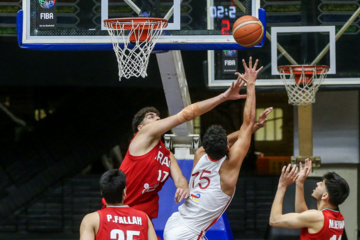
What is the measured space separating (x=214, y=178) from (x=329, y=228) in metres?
0.98

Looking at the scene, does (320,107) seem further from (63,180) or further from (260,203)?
(63,180)

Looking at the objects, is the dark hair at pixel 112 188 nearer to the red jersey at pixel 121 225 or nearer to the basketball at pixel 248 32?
the red jersey at pixel 121 225

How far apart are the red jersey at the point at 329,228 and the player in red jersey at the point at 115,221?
1109mm

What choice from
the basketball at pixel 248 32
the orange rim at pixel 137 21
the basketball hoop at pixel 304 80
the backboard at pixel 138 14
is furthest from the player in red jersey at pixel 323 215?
the basketball hoop at pixel 304 80

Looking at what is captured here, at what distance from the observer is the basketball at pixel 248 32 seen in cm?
594

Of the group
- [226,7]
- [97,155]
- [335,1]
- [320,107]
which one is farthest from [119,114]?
[226,7]

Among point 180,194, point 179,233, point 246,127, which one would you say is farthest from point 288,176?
point 179,233

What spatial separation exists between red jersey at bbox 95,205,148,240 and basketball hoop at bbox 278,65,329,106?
Answer: 13.2 ft

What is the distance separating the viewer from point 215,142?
519cm

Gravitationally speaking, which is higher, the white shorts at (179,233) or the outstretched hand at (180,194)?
the outstretched hand at (180,194)

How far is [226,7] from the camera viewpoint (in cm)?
695

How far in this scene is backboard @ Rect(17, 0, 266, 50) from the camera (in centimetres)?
648

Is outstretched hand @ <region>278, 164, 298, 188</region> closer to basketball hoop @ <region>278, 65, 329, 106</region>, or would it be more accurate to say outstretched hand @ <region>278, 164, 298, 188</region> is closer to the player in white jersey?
the player in white jersey

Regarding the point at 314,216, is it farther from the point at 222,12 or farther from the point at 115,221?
the point at 222,12
